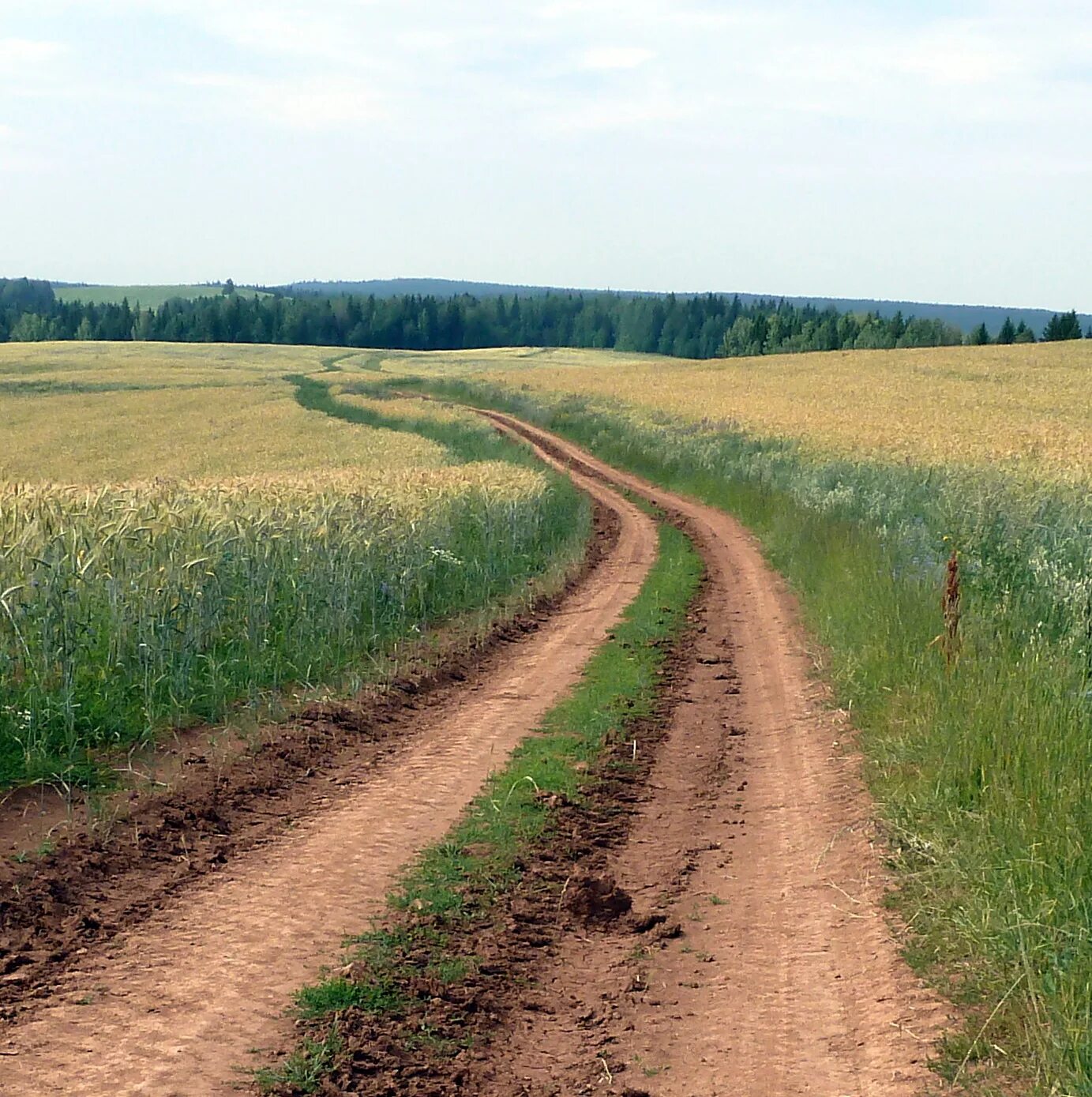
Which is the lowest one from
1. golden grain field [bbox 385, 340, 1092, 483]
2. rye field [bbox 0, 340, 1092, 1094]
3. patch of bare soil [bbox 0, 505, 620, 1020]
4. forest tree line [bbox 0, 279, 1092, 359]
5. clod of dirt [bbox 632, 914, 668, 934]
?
patch of bare soil [bbox 0, 505, 620, 1020]

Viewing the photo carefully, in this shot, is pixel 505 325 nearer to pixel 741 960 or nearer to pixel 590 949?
pixel 590 949

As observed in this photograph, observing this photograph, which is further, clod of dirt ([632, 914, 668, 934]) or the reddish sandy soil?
clod of dirt ([632, 914, 668, 934])

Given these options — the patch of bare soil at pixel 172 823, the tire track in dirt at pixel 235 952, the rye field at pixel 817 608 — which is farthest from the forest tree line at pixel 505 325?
the tire track in dirt at pixel 235 952

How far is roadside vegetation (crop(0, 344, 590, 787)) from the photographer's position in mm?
9656

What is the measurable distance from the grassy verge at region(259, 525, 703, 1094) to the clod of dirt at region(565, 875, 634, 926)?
363mm

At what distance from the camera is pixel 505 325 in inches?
7028

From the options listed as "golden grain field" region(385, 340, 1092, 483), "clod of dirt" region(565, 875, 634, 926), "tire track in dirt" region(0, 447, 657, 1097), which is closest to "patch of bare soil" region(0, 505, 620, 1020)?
"tire track in dirt" region(0, 447, 657, 1097)

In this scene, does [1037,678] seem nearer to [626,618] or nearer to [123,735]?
[123,735]

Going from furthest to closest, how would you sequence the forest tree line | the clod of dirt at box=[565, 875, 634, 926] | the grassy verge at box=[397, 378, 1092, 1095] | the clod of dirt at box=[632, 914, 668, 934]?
the forest tree line → the clod of dirt at box=[565, 875, 634, 926] → the clod of dirt at box=[632, 914, 668, 934] → the grassy verge at box=[397, 378, 1092, 1095]

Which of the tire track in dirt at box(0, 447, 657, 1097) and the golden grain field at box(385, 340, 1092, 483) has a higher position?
the golden grain field at box(385, 340, 1092, 483)

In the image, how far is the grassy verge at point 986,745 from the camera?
4.86m

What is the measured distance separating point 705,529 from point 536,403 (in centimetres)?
3296

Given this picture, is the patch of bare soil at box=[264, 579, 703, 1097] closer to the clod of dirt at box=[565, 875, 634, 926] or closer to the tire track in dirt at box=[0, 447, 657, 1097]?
the clod of dirt at box=[565, 875, 634, 926]

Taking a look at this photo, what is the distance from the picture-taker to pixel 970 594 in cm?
1205
